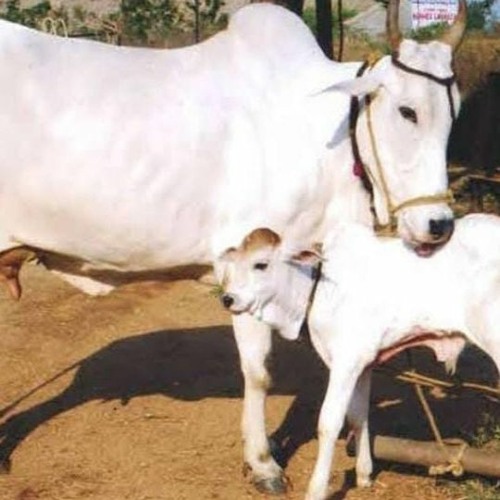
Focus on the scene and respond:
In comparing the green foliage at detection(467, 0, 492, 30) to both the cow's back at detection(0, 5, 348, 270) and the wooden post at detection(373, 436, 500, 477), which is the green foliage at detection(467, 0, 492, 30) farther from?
the wooden post at detection(373, 436, 500, 477)

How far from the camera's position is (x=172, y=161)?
5.14m

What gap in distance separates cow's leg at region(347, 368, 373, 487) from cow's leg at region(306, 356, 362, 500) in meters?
0.40

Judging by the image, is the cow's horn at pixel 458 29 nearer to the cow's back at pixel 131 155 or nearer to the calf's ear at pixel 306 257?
the cow's back at pixel 131 155

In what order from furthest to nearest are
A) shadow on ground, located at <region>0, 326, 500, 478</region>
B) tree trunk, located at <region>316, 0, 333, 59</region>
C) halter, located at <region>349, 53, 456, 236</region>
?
tree trunk, located at <region>316, 0, 333, 59</region>
shadow on ground, located at <region>0, 326, 500, 478</region>
halter, located at <region>349, 53, 456, 236</region>

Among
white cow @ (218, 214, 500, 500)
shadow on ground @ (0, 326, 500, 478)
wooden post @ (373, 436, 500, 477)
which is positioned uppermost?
white cow @ (218, 214, 500, 500)

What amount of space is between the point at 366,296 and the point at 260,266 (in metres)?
0.41

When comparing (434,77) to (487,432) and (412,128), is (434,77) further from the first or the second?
(487,432)

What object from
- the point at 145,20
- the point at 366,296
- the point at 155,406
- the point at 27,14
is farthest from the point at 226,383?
the point at 27,14

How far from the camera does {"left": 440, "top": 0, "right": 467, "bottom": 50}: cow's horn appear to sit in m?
4.98

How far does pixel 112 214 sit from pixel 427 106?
1.37 m

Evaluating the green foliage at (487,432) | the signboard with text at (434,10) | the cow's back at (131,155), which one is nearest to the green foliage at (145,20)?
the signboard with text at (434,10)

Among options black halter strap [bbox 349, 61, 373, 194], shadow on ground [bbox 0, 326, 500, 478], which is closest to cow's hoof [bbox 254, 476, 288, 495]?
shadow on ground [bbox 0, 326, 500, 478]

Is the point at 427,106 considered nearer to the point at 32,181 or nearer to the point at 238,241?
the point at 238,241

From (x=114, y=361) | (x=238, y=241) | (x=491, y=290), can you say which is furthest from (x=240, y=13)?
(x=114, y=361)
